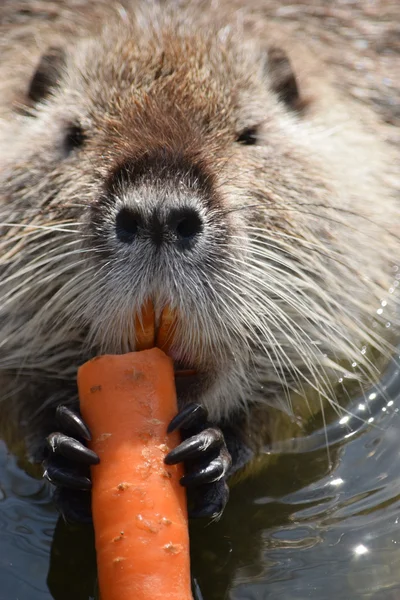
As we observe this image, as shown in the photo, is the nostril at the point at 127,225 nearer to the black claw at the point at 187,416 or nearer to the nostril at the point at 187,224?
the nostril at the point at 187,224

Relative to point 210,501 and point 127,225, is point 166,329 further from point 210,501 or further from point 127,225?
point 210,501

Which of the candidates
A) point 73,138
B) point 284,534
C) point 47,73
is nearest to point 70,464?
point 284,534

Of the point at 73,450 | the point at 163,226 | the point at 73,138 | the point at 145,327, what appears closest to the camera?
the point at 163,226

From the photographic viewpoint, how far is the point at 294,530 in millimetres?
2570

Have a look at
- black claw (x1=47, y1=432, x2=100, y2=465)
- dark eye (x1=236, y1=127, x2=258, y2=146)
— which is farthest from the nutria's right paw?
dark eye (x1=236, y1=127, x2=258, y2=146)

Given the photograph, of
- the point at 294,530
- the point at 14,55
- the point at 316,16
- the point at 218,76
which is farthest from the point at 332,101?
the point at 294,530

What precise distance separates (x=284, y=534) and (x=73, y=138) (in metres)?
1.15

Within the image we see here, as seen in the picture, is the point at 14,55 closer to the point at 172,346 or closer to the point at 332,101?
the point at 332,101

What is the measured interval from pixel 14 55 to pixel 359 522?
1.84 metres

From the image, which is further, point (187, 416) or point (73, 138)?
point (73, 138)

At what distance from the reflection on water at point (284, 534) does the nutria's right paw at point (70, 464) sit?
0.55 feet

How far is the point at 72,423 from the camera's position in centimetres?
232

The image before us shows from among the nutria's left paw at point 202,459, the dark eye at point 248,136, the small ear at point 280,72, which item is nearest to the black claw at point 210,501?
the nutria's left paw at point 202,459

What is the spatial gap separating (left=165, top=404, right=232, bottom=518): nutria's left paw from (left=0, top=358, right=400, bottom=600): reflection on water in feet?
0.46
